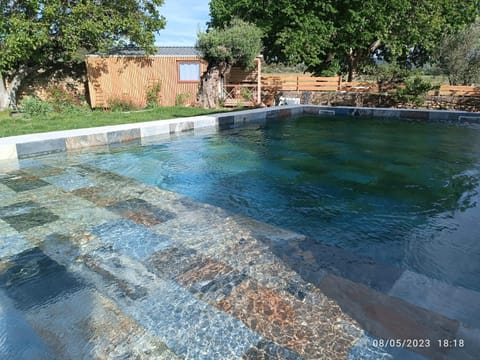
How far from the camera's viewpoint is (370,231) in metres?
3.16

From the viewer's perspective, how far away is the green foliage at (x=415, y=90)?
12711 millimetres

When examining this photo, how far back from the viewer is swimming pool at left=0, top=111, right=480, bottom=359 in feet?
5.97

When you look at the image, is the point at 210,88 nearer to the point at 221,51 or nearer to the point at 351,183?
the point at 221,51

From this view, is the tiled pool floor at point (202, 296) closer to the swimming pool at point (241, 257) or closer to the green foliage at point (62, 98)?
the swimming pool at point (241, 257)

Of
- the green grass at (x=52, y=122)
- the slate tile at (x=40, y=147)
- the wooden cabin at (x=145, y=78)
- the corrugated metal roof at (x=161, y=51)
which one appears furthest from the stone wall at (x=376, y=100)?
the slate tile at (x=40, y=147)

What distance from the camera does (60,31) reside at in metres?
11.8

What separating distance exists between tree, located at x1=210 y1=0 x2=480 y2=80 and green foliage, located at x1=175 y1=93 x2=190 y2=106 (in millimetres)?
5522

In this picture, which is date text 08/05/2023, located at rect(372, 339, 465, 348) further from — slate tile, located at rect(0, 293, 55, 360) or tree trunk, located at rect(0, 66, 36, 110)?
tree trunk, located at rect(0, 66, 36, 110)

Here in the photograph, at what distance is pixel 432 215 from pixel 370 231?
2.85ft

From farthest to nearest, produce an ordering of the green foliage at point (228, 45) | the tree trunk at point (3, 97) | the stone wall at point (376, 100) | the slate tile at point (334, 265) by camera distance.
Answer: the stone wall at point (376, 100) → the green foliage at point (228, 45) → the tree trunk at point (3, 97) → the slate tile at point (334, 265)

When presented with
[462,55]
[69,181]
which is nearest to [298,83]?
[462,55]

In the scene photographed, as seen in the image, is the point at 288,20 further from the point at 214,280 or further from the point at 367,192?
the point at 214,280

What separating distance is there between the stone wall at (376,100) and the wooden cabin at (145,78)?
250 cm

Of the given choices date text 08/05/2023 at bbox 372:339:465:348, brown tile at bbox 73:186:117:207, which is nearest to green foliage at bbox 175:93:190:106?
brown tile at bbox 73:186:117:207
